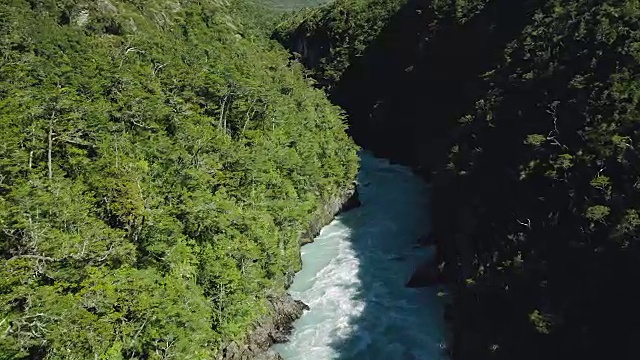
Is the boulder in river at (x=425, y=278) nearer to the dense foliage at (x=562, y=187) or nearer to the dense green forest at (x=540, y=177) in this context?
the dense green forest at (x=540, y=177)

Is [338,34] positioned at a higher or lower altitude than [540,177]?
higher

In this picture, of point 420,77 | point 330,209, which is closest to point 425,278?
point 330,209

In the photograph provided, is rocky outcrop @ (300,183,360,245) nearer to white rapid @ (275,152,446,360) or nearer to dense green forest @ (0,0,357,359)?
white rapid @ (275,152,446,360)

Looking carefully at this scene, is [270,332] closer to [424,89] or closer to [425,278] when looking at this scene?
[425,278]

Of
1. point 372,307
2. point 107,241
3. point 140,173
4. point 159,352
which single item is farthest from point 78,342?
point 372,307

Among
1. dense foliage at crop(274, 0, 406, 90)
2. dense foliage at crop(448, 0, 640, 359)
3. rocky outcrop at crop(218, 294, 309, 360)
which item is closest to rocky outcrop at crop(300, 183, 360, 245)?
rocky outcrop at crop(218, 294, 309, 360)

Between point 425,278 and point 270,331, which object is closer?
point 270,331

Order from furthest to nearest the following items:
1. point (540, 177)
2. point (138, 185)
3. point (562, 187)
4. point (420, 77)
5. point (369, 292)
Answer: point (420, 77) → point (369, 292) → point (540, 177) → point (562, 187) → point (138, 185)
